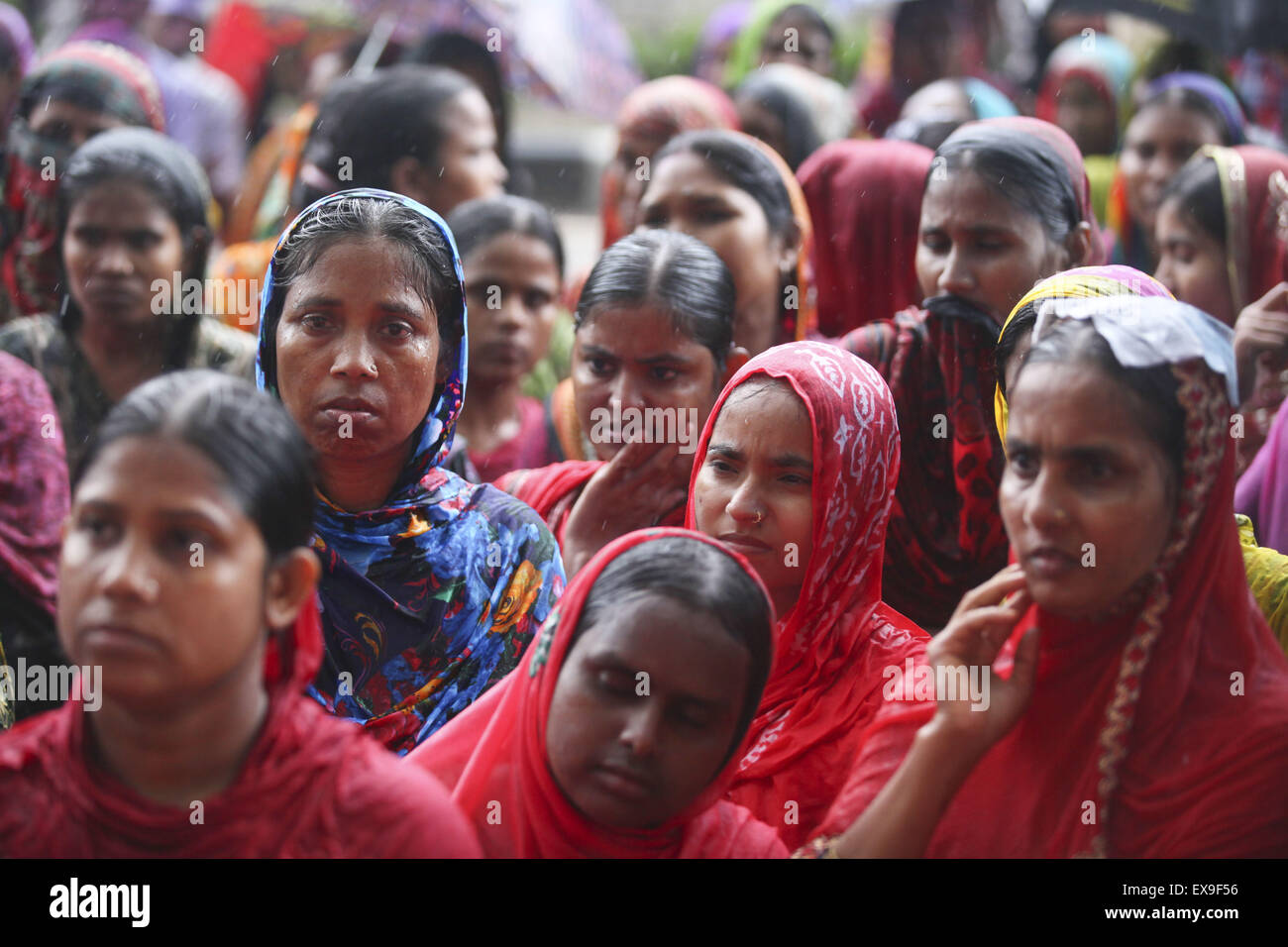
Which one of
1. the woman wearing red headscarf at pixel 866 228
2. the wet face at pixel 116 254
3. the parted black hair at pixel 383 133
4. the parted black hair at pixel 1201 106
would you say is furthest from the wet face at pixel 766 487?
the parted black hair at pixel 1201 106

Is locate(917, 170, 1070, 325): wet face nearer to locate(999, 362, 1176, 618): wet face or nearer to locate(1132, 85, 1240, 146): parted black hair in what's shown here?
locate(999, 362, 1176, 618): wet face

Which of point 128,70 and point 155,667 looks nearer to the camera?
point 155,667

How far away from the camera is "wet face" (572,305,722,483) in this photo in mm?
3605

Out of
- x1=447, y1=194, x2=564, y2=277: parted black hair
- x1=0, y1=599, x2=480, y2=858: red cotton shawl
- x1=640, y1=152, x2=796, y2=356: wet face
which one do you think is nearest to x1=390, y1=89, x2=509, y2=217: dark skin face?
x1=447, y1=194, x2=564, y2=277: parted black hair

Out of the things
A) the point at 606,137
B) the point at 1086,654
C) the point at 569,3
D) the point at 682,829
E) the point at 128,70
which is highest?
the point at 606,137

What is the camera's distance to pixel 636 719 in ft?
7.38

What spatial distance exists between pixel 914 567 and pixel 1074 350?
1.49 m

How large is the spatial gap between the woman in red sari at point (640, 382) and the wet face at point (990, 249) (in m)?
0.62

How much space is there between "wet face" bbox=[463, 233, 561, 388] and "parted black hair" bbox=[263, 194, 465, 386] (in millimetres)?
1467

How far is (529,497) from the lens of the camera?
3832mm

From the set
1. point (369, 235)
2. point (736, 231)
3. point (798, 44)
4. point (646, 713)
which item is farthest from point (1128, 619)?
point (798, 44)

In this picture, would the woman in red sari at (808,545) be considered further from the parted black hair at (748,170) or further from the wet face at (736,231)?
the parted black hair at (748,170)

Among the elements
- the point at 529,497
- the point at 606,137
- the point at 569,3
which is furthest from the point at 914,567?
the point at 606,137

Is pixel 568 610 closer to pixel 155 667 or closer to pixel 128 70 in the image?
pixel 155 667
